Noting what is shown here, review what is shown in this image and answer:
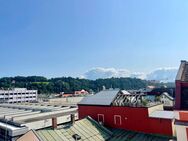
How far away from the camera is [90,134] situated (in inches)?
989

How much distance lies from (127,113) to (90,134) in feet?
18.9

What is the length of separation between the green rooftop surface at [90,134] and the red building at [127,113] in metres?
0.88

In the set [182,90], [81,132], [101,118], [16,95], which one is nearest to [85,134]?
[81,132]

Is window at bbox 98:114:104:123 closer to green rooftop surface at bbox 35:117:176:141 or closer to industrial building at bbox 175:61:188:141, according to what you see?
green rooftop surface at bbox 35:117:176:141

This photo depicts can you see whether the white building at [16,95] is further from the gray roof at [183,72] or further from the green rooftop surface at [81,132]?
the gray roof at [183,72]

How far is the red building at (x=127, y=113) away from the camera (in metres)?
25.3

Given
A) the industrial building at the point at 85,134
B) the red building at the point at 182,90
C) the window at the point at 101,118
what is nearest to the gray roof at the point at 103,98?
the window at the point at 101,118

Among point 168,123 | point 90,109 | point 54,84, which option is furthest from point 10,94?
point 168,123

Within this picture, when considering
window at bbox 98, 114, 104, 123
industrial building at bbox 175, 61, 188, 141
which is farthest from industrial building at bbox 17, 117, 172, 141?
industrial building at bbox 175, 61, 188, 141

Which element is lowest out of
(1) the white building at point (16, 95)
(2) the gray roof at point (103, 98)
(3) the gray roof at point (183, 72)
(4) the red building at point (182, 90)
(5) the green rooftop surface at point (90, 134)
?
(1) the white building at point (16, 95)

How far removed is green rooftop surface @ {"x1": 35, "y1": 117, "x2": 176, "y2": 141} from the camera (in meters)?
23.2

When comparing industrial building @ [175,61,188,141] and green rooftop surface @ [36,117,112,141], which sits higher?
industrial building @ [175,61,188,141]

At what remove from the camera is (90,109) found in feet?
102

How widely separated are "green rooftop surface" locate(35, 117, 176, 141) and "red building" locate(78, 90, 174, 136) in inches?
34.8
